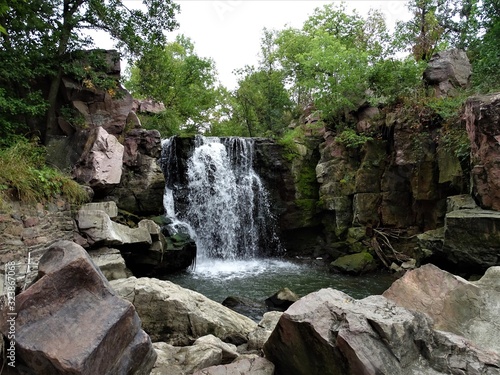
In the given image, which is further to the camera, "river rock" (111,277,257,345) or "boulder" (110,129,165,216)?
"boulder" (110,129,165,216)

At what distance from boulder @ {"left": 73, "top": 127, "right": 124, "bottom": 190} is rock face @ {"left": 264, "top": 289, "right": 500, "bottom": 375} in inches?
278

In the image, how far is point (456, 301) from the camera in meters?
4.23

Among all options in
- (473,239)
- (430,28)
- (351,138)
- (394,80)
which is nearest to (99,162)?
(351,138)

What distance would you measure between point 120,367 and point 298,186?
1211cm

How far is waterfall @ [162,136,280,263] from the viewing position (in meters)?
12.9

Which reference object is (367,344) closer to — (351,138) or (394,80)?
(351,138)

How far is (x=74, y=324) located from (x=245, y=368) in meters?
1.81

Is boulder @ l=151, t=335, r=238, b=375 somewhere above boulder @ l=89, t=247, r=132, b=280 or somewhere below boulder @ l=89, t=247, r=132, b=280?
below

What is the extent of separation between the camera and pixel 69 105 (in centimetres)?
1089

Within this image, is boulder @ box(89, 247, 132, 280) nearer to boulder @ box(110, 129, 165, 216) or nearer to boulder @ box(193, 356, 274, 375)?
boulder @ box(110, 129, 165, 216)

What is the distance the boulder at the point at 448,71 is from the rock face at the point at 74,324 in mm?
12893

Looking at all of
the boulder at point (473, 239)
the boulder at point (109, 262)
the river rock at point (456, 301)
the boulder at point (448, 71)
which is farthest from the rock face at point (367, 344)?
the boulder at point (448, 71)

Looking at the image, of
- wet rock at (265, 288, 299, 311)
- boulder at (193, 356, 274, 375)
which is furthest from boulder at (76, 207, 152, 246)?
boulder at (193, 356, 274, 375)

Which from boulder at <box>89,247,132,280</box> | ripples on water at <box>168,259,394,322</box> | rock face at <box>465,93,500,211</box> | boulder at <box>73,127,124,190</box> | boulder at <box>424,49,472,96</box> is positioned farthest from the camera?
boulder at <box>424,49,472,96</box>
